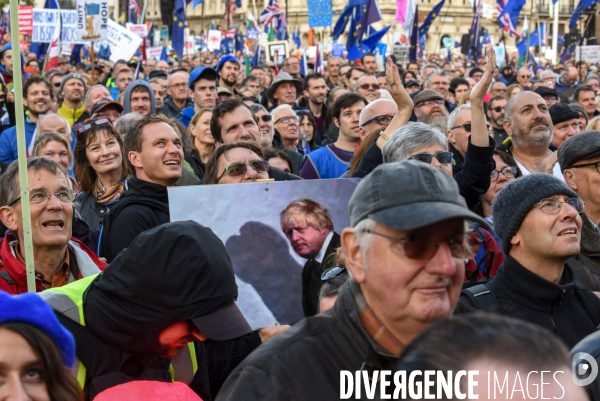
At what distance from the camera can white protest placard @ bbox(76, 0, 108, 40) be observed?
1481 centimetres

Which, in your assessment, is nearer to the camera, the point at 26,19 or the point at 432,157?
the point at 432,157

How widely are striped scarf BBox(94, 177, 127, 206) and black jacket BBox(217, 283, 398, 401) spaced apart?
153 inches

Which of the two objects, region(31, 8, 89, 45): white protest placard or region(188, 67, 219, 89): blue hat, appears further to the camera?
region(31, 8, 89, 45): white protest placard

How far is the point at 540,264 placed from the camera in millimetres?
3898

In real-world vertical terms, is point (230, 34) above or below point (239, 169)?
above

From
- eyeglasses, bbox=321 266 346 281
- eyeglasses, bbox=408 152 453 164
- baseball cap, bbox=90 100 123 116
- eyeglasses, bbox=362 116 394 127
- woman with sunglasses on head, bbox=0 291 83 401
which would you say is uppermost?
eyeglasses, bbox=362 116 394 127

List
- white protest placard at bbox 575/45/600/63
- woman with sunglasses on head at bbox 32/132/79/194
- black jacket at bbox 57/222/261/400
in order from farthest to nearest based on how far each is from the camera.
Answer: white protest placard at bbox 575/45/600/63
woman with sunglasses on head at bbox 32/132/79/194
black jacket at bbox 57/222/261/400

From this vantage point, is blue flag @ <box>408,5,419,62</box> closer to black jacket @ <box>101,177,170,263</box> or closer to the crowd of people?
the crowd of people

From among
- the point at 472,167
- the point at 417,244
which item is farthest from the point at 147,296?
the point at 472,167

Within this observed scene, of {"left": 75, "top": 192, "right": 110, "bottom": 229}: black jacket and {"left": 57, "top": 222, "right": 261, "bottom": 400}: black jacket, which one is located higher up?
{"left": 57, "top": 222, "right": 261, "bottom": 400}: black jacket

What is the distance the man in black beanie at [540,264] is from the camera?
3.63m

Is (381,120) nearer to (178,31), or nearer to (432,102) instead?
(432,102)

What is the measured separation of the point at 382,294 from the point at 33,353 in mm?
949

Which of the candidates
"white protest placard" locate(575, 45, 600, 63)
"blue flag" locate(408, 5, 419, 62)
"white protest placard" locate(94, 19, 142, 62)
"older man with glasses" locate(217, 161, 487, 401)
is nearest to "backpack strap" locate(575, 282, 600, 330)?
"older man with glasses" locate(217, 161, 487, 401)
